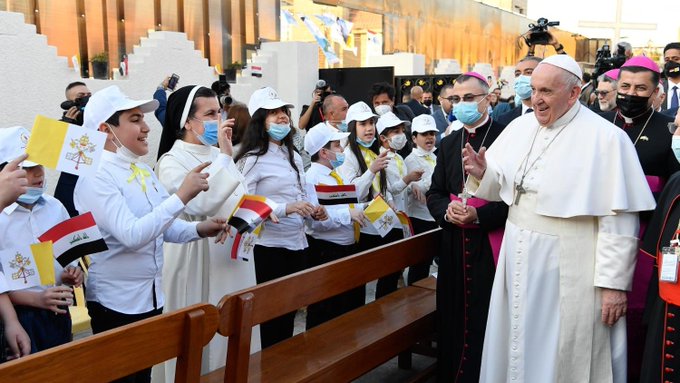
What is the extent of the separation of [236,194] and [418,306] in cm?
152

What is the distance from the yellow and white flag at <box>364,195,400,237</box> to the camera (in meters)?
4.96

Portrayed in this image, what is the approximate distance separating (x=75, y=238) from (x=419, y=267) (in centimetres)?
348

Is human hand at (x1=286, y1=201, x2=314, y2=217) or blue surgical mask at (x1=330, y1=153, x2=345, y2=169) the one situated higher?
blue surgical mask at (x1=330, y1=153, x2=345, y2=169)

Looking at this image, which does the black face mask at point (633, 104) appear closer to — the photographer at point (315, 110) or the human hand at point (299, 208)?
the human hand at point (299, 208)

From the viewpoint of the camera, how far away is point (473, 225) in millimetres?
4043

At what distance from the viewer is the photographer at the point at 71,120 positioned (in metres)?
5.13

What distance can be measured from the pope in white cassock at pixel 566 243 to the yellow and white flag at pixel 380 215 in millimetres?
1346

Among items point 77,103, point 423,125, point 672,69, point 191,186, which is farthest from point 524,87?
point 77,103

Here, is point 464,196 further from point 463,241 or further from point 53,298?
point 53,298

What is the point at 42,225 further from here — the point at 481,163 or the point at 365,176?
the point at 365,176

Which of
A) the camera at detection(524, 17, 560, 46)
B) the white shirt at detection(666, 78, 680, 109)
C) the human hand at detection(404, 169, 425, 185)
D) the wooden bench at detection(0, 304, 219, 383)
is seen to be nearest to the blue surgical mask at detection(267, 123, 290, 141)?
the human hand at detection(404, 169, 425, 185)

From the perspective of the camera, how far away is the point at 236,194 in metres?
4.02

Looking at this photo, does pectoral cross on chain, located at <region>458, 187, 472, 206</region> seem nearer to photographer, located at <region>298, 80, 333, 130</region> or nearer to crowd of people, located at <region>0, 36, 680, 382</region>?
crowd of people, located at <region>0, 36, 680, 382</region>

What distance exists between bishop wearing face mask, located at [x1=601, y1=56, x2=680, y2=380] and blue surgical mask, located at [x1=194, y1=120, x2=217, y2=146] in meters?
2.50
